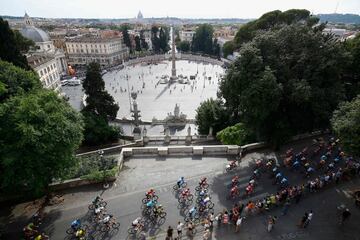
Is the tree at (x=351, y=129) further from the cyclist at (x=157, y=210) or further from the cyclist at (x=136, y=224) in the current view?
the cyclist at (x=136, y=224)

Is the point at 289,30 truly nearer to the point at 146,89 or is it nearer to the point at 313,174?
the point at 313,174

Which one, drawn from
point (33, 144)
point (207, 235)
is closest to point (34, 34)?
point (33, 144)

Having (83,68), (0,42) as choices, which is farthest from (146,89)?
(83,68)

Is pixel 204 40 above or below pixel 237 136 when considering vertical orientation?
below

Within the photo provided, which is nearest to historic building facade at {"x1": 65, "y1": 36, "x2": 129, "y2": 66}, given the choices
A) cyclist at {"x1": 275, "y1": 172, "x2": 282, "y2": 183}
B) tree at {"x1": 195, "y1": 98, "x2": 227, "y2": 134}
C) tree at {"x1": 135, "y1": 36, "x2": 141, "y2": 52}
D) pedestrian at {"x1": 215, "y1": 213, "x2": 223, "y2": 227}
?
tree at {"x1": 135, "y1": 36, "x2": 141, "y2": 52}

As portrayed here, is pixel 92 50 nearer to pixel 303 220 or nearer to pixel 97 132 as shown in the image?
pixel 97 132

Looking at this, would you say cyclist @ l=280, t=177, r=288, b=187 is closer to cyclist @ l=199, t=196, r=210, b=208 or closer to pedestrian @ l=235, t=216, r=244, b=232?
pedestrian @ l=235, t=216, r=244, b=232

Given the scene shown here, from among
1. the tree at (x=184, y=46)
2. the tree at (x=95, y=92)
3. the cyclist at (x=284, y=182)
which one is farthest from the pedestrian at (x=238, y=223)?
the tree at (x=184, y=46)
